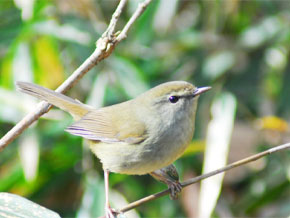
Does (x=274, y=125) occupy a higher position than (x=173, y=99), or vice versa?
(x=274, y=125)

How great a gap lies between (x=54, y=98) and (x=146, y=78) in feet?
5.76

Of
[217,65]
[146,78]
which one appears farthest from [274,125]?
[146,78]

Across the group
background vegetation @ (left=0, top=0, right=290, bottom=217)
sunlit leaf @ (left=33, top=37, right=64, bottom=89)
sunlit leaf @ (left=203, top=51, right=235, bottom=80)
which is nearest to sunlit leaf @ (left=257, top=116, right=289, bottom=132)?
background vegetation @ (left=0, top=0, right=290, bottom=217)

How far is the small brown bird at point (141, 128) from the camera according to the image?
2.70m

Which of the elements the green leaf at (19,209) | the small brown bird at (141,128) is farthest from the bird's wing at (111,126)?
the green leaf at (19,209)

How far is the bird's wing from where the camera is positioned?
2.89 m

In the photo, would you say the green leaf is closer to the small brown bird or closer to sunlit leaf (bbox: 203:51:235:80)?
the small brown bird

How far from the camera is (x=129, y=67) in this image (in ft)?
14.2

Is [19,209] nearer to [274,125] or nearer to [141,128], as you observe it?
Result: [141,128]

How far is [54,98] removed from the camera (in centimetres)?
281

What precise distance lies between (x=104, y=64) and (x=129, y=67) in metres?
0.24

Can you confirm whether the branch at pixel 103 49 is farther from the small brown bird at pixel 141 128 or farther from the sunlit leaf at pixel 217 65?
the sunlit leaf at pixel 217 65

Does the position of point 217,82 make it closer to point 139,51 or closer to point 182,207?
point 139,51

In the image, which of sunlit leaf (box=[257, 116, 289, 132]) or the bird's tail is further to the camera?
sunlit leaf (box=[257, 116, 289, 132])
